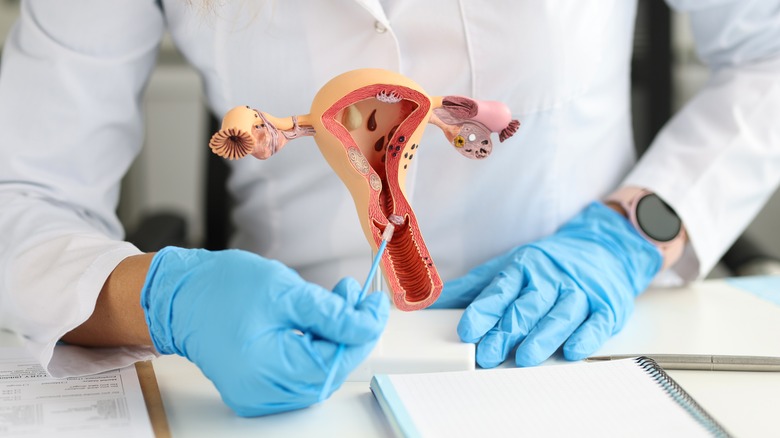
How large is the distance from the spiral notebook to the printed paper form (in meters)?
0.20

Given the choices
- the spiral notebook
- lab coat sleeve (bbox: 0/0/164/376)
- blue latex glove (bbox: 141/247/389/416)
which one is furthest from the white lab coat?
the spiral notebook

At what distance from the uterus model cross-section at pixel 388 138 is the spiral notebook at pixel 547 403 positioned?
0.25 feet

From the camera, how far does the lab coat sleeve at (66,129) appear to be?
0.80 meters

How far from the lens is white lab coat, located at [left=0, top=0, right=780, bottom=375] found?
0.89 metres

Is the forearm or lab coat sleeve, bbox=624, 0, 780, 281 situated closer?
the forearm

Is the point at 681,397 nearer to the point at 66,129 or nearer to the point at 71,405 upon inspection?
the point at 71,405

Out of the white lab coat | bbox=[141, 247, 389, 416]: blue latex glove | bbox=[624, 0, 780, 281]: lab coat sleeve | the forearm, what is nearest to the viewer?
bbox=[141, 247, 389, 416]: blue latex glove

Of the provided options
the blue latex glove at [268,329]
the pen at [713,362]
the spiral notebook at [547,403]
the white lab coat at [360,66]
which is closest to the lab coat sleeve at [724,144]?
the white lab coat at [360,66]

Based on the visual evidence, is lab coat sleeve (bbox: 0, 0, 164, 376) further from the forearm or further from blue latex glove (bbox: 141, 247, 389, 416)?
blue latex glove (bbox: 141, 247, 389, 416)

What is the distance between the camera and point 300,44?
91 cm

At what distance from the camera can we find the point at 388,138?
0.75 meters

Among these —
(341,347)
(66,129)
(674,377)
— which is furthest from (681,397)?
(66,129)

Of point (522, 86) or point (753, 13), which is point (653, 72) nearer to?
point (753, 13)

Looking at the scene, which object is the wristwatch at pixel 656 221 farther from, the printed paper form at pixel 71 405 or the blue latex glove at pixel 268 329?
the printed paper form at pixel 71 405
